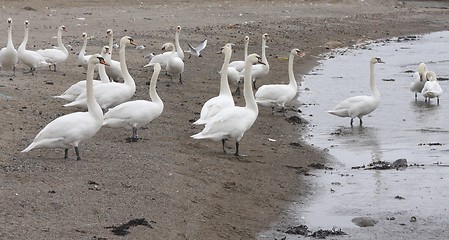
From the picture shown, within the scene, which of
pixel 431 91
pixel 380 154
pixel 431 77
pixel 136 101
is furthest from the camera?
pixel 431 77

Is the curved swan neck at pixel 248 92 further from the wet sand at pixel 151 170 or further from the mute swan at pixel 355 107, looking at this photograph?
the mute swan at pixel 355 107

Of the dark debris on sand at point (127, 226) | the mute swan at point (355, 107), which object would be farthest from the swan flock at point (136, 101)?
the dark debris on sand at point (127, 226)

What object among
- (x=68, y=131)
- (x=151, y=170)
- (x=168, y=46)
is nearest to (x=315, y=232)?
(x=151, y=170)

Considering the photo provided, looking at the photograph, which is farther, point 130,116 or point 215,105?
point 215,105

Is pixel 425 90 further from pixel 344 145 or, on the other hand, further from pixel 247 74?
pixel 247 74

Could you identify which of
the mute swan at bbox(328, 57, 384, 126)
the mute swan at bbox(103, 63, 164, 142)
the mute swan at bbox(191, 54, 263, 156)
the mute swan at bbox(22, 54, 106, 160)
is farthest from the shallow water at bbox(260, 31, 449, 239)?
the mute swan at bbox(22, 54, 106, 160)

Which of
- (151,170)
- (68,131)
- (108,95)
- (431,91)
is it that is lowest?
(431,91)

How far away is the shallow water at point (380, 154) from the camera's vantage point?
35.5 ft

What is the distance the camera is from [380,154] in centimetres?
1473

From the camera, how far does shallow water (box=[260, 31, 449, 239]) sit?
10820 millimetres

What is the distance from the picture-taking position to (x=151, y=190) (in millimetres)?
10633

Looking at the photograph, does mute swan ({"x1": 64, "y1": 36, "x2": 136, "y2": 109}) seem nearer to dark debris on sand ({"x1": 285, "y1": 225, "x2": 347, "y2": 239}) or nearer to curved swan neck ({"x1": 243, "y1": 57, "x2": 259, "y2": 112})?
curved swan neck ({"x1": 243, "y1": 57, "x2": 259, "y2": 112})

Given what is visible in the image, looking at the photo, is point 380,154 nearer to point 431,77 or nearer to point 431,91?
point 431,91

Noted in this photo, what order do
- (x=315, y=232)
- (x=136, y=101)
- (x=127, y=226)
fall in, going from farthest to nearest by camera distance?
1. (x=136, y=101)
2. (x=315, y=232)
3. (x=127, y=226)
